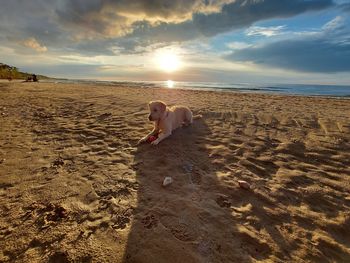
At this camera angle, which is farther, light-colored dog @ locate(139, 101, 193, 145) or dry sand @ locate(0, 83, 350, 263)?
light-colored dog @ locate(139, 101, 193, 145)

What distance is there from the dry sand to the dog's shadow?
0.6 inches

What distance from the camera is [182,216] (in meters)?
3.06

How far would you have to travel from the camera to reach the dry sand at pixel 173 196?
102 inches

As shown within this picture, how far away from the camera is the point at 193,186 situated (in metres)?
3.83

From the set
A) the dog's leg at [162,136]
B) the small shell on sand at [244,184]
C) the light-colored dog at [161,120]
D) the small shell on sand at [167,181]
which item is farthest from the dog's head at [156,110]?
the small shell on sand at [244,184]

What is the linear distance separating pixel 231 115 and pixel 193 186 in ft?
17.9

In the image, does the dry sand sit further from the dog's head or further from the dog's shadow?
the dog's head

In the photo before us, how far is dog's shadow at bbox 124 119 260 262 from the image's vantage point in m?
2.50

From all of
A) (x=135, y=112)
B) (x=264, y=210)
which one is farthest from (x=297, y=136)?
(x=135, y=112)

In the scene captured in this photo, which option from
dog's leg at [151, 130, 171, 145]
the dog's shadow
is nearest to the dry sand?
the dog's shadow

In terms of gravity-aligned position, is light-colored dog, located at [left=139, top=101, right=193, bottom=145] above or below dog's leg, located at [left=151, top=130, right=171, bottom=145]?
above

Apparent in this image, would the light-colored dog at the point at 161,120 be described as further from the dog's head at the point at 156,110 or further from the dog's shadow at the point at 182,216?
the dog's shadow at the point at 182,216

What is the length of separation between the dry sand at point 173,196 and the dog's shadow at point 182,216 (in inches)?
0.6

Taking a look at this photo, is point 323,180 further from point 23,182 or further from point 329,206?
point 23,182
